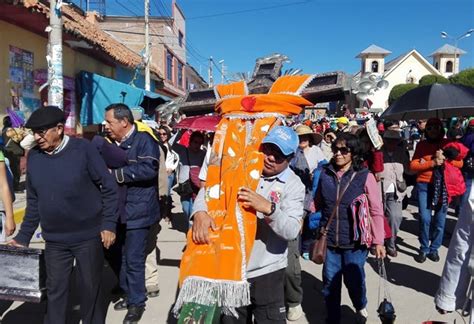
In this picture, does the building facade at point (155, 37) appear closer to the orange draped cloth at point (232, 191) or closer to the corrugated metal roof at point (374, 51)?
the orange draped cloth at point (232, 191)

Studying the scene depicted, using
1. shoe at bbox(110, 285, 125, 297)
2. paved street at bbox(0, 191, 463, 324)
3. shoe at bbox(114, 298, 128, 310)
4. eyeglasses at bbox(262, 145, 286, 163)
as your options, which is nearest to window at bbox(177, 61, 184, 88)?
paved street at bbox(0, 191, 463, 324)

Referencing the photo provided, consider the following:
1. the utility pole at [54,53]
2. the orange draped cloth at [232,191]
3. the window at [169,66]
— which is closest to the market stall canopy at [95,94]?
the utility pole at [54,53]

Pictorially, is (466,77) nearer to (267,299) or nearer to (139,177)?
(139,177)

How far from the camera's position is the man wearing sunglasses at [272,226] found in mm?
2443

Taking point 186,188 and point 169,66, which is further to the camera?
point 169,66

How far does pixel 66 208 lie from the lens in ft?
10.1

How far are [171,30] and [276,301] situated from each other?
102ft

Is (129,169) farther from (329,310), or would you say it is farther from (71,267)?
(329,310)

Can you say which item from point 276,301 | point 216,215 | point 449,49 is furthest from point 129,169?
point 449,49

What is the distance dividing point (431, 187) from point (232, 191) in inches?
168

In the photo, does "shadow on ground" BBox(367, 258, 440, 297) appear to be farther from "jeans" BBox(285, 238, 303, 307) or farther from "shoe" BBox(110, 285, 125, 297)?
"shoe" BBox(110, 285, 125, 297)

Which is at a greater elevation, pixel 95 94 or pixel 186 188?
pixel 95 94

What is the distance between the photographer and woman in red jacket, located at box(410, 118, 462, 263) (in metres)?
5.74

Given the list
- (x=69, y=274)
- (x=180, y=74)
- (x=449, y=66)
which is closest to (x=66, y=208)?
(x=69, y=274)
